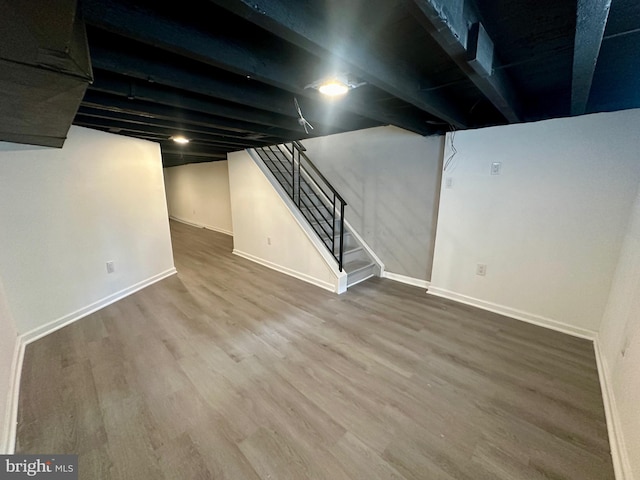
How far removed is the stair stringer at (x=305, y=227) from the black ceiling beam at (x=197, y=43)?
192 cm

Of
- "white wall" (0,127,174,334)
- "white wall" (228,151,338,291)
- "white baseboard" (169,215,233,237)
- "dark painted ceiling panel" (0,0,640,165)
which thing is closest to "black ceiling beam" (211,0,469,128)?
"dark painted ceiling panel" (0,0,640,165)

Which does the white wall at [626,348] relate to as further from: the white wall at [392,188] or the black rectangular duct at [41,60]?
the black rectangular duct at [41,60]

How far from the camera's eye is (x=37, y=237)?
89.0 inches

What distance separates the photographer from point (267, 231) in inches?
163

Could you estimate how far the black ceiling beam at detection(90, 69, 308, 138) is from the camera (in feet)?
5.32

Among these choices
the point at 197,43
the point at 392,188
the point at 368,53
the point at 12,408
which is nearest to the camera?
the point at 197,43

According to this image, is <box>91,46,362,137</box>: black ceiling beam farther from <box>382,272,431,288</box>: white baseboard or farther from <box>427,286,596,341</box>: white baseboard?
<box>427,286,596,341</box>: white baseboard

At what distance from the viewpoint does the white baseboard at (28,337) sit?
4.39 feet

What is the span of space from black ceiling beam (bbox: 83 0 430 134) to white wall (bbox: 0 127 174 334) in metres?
2.12

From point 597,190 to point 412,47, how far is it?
6.86ft

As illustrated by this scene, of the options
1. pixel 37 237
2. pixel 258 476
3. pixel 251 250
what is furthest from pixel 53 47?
pixel 251 250

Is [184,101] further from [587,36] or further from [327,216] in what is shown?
[327,216]

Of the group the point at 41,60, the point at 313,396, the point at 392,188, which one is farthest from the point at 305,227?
the point at 41,60

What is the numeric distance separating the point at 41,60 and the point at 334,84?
131cm
